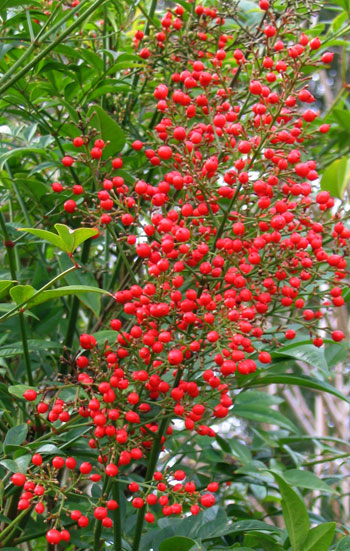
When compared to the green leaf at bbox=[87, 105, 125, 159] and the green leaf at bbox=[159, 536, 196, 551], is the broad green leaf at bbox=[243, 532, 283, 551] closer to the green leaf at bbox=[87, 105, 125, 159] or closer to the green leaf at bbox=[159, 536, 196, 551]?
the green leaf at bbox=[159, 536, 196, 551]

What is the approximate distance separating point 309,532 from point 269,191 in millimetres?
521

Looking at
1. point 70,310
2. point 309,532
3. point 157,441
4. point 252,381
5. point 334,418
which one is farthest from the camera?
point 334,418

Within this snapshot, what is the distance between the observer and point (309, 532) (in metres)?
0.96

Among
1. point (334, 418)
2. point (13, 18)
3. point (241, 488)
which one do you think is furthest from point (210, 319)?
point (334, 418)

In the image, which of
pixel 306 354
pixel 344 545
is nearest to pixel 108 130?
pixel 306 354

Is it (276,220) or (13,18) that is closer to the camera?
(276,220)

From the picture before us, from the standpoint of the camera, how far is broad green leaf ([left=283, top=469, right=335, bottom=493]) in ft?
4.17

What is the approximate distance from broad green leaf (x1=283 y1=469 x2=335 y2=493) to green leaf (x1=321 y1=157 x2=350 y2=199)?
557mm

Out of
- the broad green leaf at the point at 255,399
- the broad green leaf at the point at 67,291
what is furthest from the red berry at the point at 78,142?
the broad green leaf at the point at 255,399

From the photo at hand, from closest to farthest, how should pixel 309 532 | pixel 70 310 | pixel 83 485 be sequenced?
pixel 309 532
pixel 70 310
pixel 83 485

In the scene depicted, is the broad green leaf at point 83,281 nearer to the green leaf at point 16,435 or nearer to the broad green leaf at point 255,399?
the green leaf at point 16,435

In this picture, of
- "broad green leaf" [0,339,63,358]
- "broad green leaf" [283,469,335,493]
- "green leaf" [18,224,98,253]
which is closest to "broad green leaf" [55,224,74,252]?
"green leaf" [18,224,98,253]

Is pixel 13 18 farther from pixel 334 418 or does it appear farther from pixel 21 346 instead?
pixel 334 418

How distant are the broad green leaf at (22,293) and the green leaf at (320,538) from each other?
0.54 m
